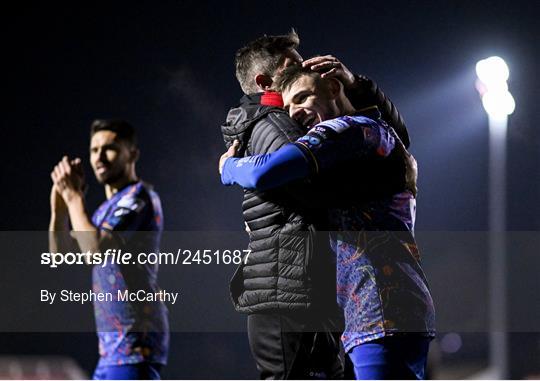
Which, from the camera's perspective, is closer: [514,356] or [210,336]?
[210,336]

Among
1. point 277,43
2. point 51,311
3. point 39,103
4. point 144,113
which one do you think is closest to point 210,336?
point 51,311

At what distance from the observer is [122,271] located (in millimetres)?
2543

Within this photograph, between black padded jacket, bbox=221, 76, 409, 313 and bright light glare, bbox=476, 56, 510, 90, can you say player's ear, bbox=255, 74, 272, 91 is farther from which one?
bright light glare, bbox=476, 56, 510, 90

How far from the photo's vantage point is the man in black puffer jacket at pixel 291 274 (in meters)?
1.79

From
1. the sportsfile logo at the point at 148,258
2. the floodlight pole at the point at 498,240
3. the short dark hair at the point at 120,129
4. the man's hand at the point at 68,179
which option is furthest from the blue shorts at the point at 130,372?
the floodlight pole at the point at 498,240

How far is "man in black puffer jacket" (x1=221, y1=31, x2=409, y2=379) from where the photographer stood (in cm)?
179

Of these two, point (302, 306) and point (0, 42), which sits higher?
point (0, 42)

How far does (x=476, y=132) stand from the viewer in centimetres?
515

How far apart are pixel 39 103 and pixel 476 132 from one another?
2818mm

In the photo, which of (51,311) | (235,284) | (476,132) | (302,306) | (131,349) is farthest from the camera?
(476,132)

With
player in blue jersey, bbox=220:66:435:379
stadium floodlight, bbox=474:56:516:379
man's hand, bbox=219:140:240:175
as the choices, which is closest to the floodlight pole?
stadium floodlight, bbox=474:56:516:379

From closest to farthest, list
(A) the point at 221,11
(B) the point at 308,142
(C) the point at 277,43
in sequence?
(B) the point at 308,142, (C) the point at 277,43, (A) the point at 221,11

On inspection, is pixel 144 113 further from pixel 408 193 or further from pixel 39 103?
pixel 408 193

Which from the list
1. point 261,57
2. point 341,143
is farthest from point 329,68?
point 261,57
